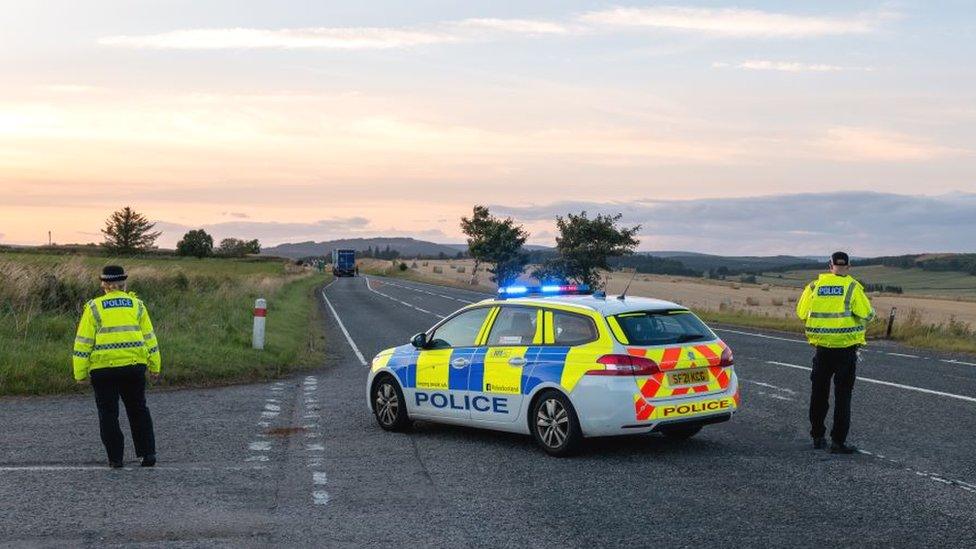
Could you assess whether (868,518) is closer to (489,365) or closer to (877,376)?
(489,365)

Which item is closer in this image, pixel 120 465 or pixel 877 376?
pixel 120 465

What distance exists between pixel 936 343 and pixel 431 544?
68.7 ft

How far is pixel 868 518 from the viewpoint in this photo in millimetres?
7293

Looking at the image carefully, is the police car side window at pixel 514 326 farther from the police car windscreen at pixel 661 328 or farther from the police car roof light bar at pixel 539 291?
the police car windscreen at pixel 661 328

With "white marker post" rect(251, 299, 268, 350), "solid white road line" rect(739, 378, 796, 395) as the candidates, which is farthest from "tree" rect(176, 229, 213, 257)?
"solid white road line" rect(739, 378, 796, 395)

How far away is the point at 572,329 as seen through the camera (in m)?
10.0

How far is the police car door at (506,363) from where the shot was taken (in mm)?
10219

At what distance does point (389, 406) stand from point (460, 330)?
121 cm

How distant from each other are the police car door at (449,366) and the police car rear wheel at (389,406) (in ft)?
0.52

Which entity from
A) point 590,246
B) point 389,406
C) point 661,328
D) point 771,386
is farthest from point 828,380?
point 590,246

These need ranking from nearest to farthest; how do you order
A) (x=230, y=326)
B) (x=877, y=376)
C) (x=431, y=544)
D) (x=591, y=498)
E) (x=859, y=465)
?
(x=431, y=544) → (x=591, y=498) → (x=859, y=465) → (x=877, y=376) → (x=230, y=326)

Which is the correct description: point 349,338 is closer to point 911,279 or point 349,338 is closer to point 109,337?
point 109,337

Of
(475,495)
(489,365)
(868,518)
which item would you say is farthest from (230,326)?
(868,518)

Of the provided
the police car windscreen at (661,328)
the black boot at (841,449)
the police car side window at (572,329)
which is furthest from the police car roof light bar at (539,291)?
the black boot at (841,449)
